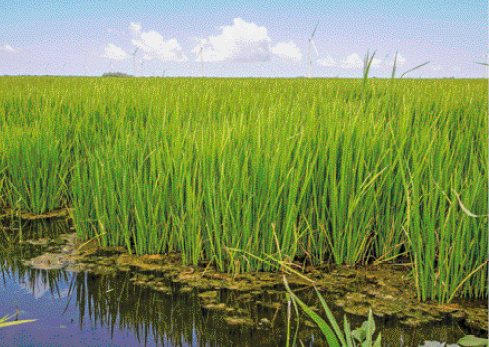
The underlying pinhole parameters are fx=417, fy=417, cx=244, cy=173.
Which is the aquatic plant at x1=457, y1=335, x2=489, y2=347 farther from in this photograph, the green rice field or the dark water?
the green rice field

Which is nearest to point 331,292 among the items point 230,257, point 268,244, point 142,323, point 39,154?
point 268,244

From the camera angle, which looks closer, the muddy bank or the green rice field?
the muddy bank

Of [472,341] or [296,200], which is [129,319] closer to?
[296,200]

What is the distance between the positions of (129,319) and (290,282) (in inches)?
32.8

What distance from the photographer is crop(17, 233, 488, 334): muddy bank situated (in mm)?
1940

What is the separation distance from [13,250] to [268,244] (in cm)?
161

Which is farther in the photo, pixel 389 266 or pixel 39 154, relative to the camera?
pixel 39 154

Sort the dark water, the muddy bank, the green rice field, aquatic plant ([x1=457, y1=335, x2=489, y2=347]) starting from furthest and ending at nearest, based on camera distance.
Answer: the green rice field, the muddy bank, the dark water, aquatic plant ([x1=457, y1=335, x2=489, y2=347])

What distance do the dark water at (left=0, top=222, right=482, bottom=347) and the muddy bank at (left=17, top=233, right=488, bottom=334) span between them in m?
0.05

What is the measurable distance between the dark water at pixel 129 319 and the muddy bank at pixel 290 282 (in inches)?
2.0

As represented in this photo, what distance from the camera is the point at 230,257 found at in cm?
233

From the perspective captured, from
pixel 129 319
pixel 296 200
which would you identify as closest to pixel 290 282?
pixel 296 200

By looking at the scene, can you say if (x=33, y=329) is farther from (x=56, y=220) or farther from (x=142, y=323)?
(x=56, y=220)

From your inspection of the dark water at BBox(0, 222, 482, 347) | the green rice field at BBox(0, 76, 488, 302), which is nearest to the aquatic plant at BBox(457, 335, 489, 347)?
the dark water at BBox(0, 222, 482, 347)
